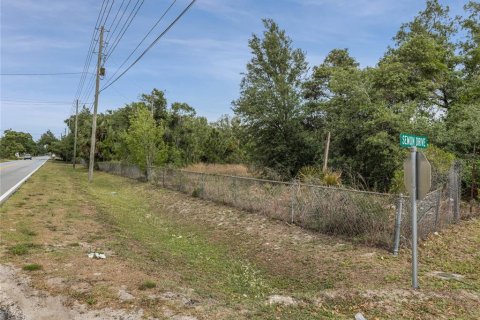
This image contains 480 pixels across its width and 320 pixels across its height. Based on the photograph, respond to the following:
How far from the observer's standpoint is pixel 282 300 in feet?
16.7

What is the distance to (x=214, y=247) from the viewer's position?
898 cm

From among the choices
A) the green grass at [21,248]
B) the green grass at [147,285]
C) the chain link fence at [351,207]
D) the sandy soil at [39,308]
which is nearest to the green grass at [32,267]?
the sandy soil at [39,308]

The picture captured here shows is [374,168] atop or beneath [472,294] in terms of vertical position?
atop

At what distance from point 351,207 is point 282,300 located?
422 centimetres

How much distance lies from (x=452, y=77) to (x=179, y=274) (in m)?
19.5

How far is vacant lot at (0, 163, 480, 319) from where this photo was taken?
4.81 m

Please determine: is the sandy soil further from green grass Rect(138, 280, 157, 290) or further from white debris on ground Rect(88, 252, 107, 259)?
white debris on ground Rect(88, 252, 107, 259)

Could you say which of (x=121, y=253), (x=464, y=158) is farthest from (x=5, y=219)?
(x=464, y=158)

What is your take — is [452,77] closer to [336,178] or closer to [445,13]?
[445,13]

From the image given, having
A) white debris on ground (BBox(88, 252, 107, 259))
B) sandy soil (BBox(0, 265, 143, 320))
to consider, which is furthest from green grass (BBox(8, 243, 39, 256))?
sandy soil (BBox(0, 265, 143, 320))

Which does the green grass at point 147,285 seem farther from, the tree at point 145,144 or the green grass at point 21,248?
the tree at point 145,144

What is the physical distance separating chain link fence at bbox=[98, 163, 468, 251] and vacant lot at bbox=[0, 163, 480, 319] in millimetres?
405

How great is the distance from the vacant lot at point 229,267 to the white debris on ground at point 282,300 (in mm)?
28

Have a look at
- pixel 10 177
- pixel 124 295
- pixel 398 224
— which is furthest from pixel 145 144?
pixel 124 295
